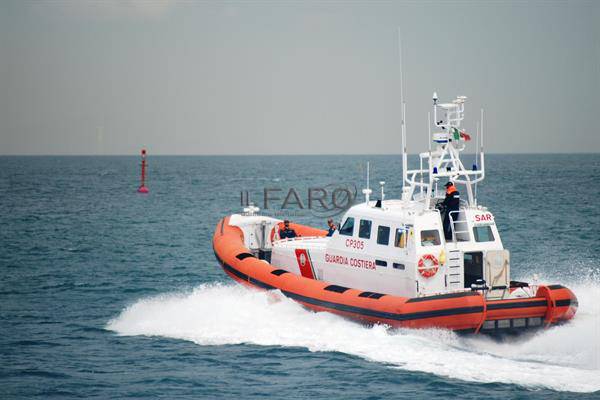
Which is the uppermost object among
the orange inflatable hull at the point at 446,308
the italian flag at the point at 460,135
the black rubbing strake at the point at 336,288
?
the italian flag at the point at 460,135

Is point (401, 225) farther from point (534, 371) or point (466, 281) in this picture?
point (534, 371)

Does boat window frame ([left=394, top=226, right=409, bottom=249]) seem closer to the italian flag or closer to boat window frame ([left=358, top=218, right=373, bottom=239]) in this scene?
boat window frame ([left=358, top=218, right=373, bottom=239])

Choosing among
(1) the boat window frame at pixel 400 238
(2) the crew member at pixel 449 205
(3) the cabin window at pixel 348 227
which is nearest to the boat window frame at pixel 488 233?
(2) the crew member at pixel 449 205

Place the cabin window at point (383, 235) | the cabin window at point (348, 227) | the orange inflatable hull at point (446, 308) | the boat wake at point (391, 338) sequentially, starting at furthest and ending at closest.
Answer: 1. the cabin window at point (348, 227)
2. the cabin window at point (383, 235)
3. the orange inflatable hull at point (446, 308)
4. the boat wake at point (391, 338)

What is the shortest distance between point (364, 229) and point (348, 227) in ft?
1.54

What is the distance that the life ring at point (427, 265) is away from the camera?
53.3 feet

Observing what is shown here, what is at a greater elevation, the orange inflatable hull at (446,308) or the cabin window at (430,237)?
the cabin window at (430,237)

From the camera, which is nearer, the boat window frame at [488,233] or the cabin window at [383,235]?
the boat window frame at [488,233]

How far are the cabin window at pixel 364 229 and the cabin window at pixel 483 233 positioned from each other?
7.20 ft

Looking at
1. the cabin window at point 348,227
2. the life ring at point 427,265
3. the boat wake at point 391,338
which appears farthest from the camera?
the cabin window at point 348,227

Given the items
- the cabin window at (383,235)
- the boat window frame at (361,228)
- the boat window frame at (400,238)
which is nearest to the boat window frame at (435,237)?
the boat window frame at (400,238)

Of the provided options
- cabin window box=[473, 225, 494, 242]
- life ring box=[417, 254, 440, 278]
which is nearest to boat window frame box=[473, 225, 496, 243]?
cabin window box=[473, 225, 494, 242]

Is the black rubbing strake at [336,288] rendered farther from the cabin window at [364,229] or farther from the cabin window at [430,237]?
the cabin window at [430,237]

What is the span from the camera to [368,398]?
1371cm
